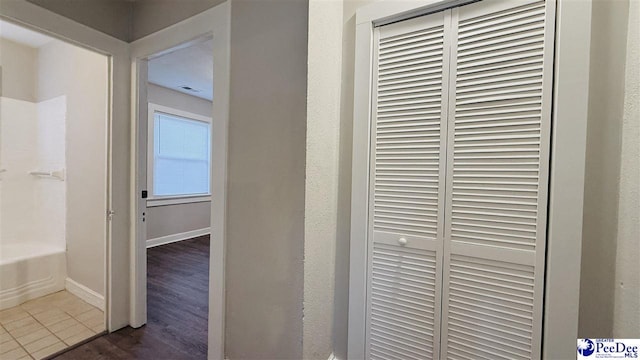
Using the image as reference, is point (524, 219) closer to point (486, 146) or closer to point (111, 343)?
point (486, 146)

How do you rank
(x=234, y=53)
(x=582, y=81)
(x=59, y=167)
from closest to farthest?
(x=582, y=81), (x=234, y=53), (x=59, y=167)

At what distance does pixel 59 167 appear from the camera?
2.58 m

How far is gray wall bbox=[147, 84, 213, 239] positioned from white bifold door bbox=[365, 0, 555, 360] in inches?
155

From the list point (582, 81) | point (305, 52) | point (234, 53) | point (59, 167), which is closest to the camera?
point (582, 81)

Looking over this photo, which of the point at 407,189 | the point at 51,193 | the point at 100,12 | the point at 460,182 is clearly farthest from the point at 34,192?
the point at 460,182

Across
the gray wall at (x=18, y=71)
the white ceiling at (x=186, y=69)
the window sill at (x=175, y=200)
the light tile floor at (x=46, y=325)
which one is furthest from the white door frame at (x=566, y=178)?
the window sill at (x=175, y=200)

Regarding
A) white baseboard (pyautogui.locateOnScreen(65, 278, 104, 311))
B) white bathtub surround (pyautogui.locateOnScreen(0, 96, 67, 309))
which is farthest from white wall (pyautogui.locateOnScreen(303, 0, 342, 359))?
white bathtub surround (pyautogui.locateOnScreen(0, 96, 67, 309))

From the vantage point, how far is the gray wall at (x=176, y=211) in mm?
3975

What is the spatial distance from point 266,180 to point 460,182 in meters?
0.91

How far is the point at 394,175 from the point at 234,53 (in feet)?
3.59

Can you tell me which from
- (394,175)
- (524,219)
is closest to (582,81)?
(524,219)

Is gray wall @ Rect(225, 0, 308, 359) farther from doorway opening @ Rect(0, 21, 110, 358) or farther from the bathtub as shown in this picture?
the bathtub

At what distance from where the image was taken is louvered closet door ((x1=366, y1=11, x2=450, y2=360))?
1.14 meters

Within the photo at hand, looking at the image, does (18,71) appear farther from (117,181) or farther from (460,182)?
(460,182)
